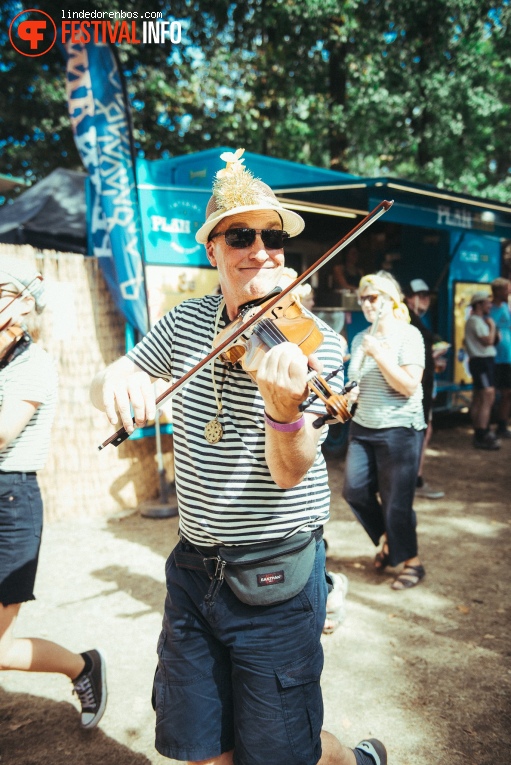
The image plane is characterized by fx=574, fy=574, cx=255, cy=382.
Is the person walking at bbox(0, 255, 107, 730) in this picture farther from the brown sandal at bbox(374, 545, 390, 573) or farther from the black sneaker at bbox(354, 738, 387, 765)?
the brown sandal at bbox(374, 545, 390, 573)

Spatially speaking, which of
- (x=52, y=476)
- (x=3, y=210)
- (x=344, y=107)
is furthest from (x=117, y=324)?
(x=344, y=107)

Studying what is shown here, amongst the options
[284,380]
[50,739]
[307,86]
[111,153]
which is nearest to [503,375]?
[111,153]

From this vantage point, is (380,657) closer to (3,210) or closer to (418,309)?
(418,309)

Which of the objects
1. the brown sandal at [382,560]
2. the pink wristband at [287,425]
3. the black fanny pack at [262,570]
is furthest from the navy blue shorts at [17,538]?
the brown sandal at [382,560]

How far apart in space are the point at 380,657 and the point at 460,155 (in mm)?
11741

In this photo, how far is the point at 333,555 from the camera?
4477 millimetres

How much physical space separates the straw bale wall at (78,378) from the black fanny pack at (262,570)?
378cm

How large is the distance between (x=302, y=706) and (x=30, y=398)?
1.53m

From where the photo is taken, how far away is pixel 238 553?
1548 millimetres

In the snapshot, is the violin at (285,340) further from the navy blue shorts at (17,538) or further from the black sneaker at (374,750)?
the black sneaker at (374,750)

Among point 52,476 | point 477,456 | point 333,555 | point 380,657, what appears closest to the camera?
point 380,657

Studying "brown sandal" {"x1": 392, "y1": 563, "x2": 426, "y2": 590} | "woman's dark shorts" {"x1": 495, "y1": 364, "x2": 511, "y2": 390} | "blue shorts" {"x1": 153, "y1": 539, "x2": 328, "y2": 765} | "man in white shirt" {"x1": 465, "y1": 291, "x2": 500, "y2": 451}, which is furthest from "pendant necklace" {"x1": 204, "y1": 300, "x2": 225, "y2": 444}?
"woman's dark shorts" {"x1": 495, "y1": 364, "x2": 511, "y2": 390}

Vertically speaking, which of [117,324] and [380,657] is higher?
[117,324]

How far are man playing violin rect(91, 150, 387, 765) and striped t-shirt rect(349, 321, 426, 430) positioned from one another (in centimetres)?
210
